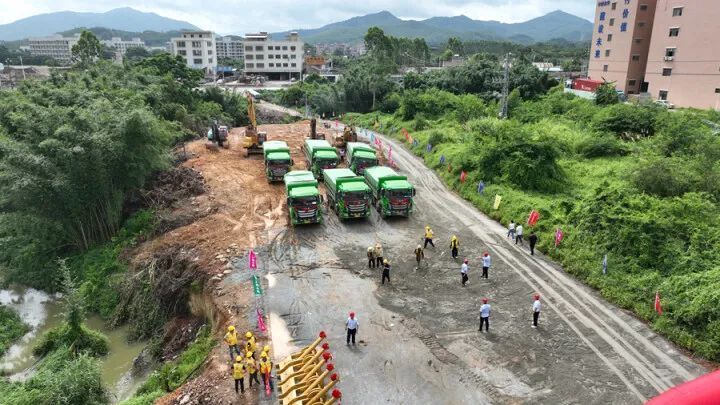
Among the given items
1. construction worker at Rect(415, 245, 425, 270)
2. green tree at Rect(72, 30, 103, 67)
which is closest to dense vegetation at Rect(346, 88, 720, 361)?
construction worker at Rect(415, 245, 425, 270)

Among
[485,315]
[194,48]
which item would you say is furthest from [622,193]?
[194,48]

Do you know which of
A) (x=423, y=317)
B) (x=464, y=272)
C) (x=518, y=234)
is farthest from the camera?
(x=518, y=234)

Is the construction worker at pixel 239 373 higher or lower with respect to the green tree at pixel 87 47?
lower

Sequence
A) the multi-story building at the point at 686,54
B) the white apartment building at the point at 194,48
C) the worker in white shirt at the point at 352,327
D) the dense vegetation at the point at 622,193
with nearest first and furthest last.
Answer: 1. the worker in white shirt at the point at 352,327
2. the dense vegetation at the point at 622,193
3. the multi-story building at the point at 686,54
4. the white apartment building at the point at 194,48

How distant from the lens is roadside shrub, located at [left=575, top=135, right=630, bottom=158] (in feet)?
120

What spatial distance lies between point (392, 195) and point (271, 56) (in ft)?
373

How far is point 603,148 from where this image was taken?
36.6 meters

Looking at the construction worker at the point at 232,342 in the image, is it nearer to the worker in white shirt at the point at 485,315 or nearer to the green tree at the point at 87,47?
the worker in white shirt at the point at 485,315

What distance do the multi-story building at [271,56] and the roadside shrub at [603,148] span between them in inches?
4252

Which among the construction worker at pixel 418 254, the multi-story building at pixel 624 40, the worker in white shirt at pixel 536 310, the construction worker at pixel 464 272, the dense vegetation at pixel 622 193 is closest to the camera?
the worker in white shirt at pixel 536 310

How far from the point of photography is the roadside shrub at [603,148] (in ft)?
120

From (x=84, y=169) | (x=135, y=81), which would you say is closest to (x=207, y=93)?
(x=135, y=81)

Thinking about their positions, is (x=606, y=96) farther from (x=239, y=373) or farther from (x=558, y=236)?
(x=239, y=373)

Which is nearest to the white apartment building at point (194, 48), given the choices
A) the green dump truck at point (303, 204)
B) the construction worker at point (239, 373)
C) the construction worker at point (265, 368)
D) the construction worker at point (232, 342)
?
the green dump truck at point (303, 204)
